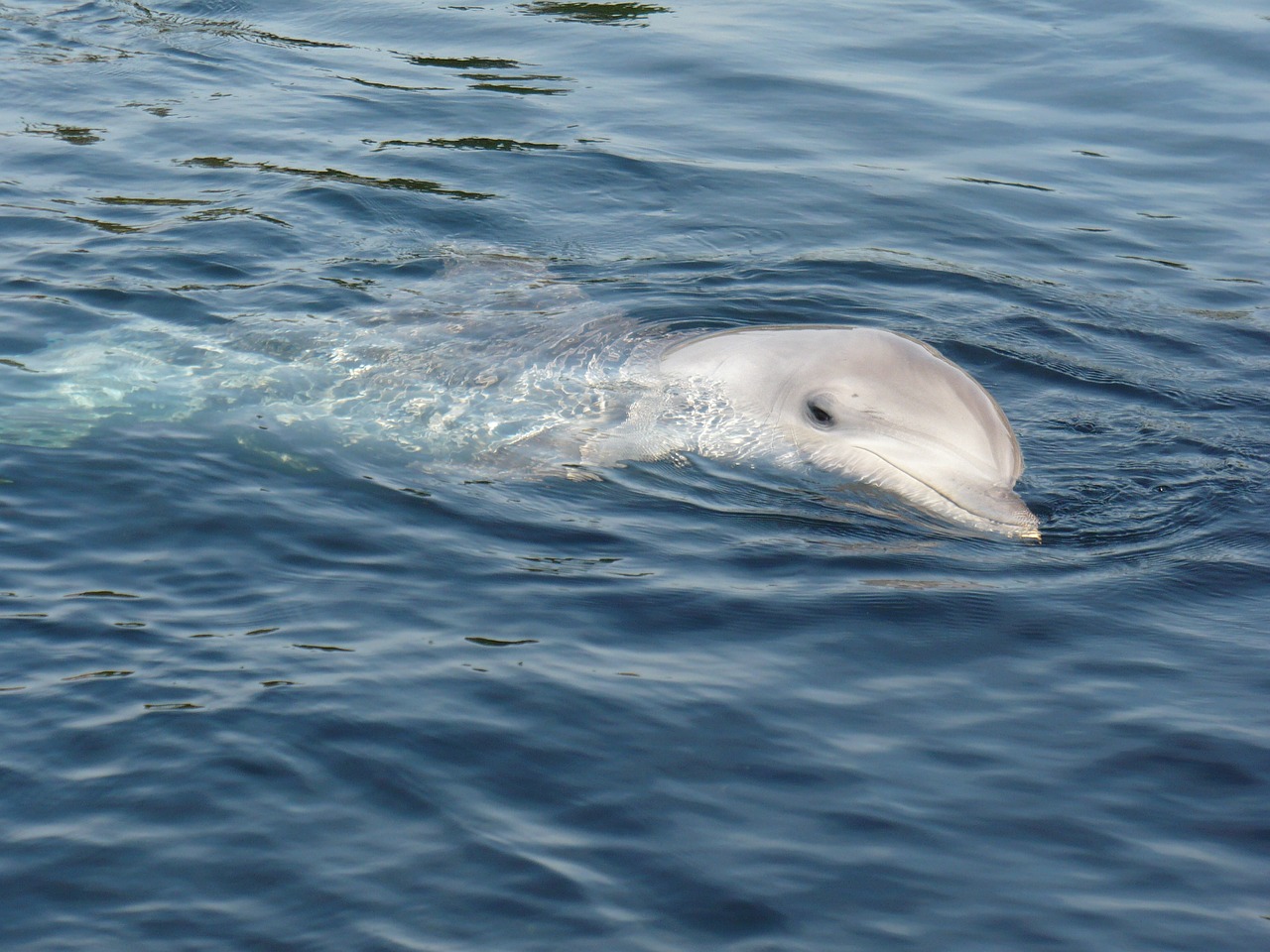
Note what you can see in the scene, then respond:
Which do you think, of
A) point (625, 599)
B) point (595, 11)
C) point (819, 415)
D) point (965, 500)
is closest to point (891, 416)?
point (819, 415)

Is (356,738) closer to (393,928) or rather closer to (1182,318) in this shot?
(393,928)

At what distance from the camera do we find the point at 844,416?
7727 mm

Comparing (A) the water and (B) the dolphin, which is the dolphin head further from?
(A) the water

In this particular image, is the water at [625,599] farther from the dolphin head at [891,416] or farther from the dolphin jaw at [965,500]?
the dolphin head at [891,416]

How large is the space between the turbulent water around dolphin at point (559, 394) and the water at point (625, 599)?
146 mm

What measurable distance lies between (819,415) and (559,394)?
176 centimetres

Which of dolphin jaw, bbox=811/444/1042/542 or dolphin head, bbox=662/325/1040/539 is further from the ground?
dolphin head, bbox=662/325/1040/539

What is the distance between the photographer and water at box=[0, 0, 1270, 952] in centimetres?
469

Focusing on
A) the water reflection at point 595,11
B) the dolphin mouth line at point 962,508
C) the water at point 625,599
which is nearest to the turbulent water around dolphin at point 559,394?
the dolphin mouth line at point 962,508

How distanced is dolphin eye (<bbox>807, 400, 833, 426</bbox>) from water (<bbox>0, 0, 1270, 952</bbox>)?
0.43 meters

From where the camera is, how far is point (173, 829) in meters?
4.83

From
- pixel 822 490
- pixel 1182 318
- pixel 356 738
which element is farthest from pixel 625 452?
pixel 1182 318

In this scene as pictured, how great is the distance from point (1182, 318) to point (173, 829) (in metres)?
8.84

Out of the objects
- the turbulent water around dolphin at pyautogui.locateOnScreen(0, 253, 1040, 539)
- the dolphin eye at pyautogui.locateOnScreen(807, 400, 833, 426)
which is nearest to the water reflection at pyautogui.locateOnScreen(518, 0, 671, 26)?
the turbulent water around dolphin at pyautogui.locateOnScreen(0, 253, 1040, 539)
